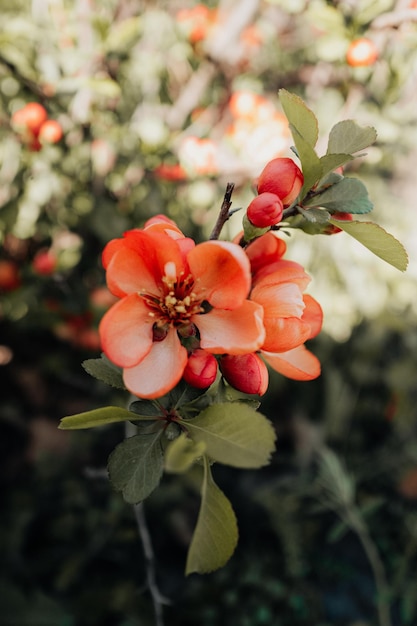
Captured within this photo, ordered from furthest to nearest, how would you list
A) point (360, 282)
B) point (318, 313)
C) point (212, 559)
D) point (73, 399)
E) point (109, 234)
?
point (360, 282), point (73, 399), point (109, 234), point (318, 313), point (212, 559)

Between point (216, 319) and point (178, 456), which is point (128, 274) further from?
point (178, 456)

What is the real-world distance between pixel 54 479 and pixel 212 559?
127cm

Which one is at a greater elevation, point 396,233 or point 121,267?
point 121,267

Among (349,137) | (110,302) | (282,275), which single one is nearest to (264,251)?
(282,275)

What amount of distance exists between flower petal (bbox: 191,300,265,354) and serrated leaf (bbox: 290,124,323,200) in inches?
5.8

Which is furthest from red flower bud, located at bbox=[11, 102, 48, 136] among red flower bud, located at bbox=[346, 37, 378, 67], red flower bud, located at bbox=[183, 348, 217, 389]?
red flower bud, located at bbox=[183, 348, 217, 389]

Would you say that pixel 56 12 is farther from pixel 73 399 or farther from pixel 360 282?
pixel 360 282

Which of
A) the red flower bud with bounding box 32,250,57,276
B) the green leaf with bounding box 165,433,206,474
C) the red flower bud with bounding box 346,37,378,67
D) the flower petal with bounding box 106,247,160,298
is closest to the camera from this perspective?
the green leaf with bounding box 165,433,206,474

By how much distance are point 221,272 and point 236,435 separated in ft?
0.53

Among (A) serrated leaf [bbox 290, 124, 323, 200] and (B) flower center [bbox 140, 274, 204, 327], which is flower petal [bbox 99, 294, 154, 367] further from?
(A) serrated leaf [bbox 290, 124, 323, 200]

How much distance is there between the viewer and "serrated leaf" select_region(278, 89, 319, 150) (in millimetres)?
512

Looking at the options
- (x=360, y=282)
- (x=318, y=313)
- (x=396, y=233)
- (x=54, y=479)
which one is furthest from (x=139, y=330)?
(x=396, y=233)

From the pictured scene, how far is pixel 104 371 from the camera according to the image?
0.57 metres

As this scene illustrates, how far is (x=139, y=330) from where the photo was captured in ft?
1.75
